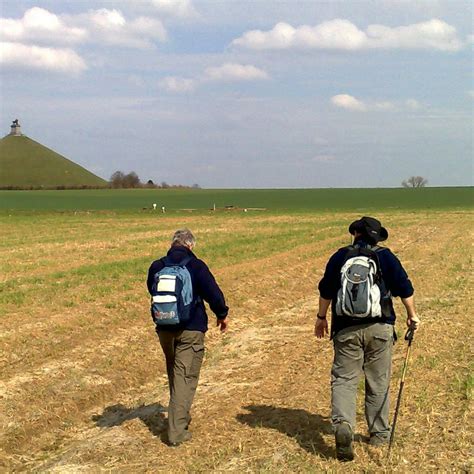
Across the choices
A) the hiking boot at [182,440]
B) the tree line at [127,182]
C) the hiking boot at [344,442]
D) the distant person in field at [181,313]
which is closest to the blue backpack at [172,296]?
the distant person in field at [181,313]

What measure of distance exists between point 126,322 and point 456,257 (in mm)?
13408

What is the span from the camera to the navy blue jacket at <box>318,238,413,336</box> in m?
6.35

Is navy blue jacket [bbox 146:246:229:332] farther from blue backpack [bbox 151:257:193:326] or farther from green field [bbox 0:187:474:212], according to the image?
green field [bbox 0:187:474:212]

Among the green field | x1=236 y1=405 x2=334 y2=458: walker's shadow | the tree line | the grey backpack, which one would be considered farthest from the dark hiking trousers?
the tree line

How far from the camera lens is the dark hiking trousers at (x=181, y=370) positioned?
7023 mm

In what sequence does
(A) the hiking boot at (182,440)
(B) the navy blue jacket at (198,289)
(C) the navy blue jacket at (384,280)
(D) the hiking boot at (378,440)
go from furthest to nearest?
(A) the hiking boot at (182,440), (B) the navy blue jacket at (198,289), (D) the hiking boot at (378,440), (C) the navy blue jacket at (384,280)

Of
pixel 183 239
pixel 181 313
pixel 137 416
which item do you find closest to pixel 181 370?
pixel 181 313

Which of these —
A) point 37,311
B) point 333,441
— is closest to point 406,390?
point 333,441

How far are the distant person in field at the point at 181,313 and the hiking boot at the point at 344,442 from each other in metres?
1.62

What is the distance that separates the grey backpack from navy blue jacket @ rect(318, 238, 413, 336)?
0.11m

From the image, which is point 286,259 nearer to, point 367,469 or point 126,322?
point 126,322

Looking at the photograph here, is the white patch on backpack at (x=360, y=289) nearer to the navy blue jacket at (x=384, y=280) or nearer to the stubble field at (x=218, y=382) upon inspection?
the navy blue jacket at (x=384, y=280)

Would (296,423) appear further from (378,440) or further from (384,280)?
(384,280)

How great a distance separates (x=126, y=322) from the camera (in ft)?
43.5
